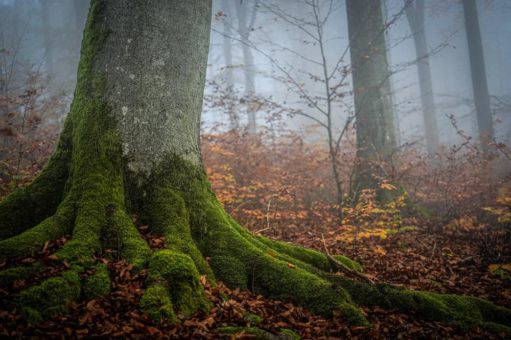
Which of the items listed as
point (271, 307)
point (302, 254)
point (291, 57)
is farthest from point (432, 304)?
point (291, 57)

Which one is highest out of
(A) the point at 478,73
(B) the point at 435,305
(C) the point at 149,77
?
(A) the point at 478,73

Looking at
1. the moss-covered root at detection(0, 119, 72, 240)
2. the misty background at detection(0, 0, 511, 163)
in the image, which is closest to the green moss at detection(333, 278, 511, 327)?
the moss-covered root at detection(0, 119, 72, 240)

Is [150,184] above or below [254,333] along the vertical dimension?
above

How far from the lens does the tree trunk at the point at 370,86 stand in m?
8.31

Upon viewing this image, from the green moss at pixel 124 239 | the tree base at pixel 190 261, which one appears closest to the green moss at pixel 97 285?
the tree base at pixel 190 261

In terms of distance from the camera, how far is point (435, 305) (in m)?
3.39

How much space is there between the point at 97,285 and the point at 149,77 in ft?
7.35

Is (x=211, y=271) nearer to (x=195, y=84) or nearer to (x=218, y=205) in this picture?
(x=218, y=205)

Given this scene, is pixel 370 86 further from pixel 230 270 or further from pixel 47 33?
pixel 47 33

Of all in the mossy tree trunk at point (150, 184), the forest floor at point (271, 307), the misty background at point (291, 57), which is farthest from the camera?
the misty background at point (291, 57)

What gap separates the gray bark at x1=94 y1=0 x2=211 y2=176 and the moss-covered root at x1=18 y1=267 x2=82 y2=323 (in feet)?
4.29

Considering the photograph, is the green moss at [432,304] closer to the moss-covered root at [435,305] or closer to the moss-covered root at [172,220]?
the moss-covered root at [435,305]

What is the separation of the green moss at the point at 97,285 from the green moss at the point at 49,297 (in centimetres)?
7

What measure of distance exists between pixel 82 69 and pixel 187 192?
1.92 metres
